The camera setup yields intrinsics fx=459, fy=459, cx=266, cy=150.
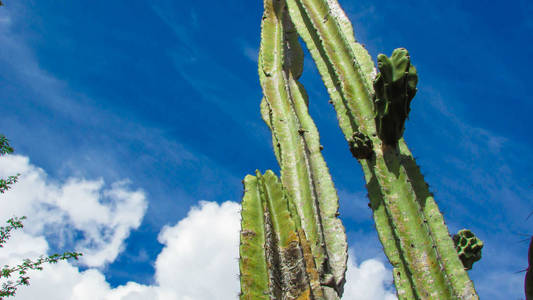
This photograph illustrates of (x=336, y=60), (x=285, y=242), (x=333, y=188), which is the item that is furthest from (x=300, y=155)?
(x=285, y=242)

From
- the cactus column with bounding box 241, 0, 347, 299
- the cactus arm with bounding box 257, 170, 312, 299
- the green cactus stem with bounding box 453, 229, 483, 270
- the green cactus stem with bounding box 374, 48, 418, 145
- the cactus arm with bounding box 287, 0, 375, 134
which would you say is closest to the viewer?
the cactus arm with bounding box 257, 170, 312, 299

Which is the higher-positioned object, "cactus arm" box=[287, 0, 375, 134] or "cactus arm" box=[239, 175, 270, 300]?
"cactus arm" box=[287, 0, 375, 134]

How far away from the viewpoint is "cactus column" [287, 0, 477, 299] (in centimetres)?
280

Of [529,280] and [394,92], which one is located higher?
[394,92]

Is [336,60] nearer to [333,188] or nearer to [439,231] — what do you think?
[333,188]

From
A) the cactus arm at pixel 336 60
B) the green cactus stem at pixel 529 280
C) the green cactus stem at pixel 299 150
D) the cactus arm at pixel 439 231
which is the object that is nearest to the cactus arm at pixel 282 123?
the green cactus stem at pixel 299 150

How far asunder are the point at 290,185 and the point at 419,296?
1411mm

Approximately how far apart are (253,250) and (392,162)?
1.28m

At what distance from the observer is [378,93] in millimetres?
3486

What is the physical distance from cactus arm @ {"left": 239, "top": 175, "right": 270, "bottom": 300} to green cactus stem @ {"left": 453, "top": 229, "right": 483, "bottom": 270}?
1.26m

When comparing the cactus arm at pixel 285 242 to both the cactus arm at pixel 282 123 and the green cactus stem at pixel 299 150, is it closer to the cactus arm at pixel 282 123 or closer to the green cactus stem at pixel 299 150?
the green cactus stem at pixel 299 150

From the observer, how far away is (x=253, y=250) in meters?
2.71

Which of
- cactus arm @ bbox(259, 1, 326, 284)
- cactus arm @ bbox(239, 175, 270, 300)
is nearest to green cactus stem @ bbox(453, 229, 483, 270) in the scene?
cactus arm @ bbox(259, 1, 326, 284)

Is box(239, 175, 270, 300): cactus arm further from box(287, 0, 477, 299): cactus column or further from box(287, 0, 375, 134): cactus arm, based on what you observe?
box(287, 0, 375, 134): cactus arm
